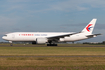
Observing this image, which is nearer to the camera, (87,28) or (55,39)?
(55,39)

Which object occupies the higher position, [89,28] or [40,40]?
[89,28]

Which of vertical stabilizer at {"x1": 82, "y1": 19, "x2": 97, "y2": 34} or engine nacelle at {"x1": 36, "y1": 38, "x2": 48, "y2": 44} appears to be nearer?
engine nacelle at {"x1": 36, "y1": 38, "x2": 48, "y2": 44}

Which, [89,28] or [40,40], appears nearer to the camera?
[40,40]

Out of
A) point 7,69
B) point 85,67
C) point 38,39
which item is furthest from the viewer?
point 38,39

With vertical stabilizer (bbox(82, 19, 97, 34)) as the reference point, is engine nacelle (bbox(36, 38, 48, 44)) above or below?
below

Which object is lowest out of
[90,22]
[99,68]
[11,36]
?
[99,68]

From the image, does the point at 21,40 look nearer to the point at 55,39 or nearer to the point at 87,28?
the point at 55,39

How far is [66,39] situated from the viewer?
173 feet

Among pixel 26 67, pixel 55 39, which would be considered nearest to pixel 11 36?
pixel 55 39

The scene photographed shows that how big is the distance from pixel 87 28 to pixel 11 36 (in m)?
24.0

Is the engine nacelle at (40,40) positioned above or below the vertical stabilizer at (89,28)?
below

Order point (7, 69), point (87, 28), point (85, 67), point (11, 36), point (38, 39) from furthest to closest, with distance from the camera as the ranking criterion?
point (87, 28), point (11, 36), point (38, 39), point (85, 67), point (7, 69)

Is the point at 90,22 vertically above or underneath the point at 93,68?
above

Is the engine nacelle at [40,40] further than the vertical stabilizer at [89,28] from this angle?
No
